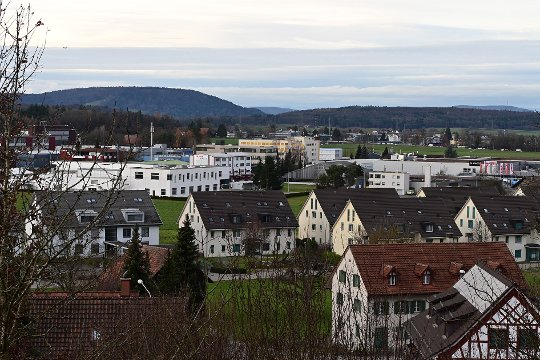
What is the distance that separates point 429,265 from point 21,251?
1921 centimetres

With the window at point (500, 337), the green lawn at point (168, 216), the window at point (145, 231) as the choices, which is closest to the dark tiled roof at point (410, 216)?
the green lawn at point (168, 216)

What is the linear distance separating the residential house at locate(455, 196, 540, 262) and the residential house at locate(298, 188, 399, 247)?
3554mm

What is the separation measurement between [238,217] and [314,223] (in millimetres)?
5147

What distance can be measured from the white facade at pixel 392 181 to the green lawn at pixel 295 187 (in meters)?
5.15

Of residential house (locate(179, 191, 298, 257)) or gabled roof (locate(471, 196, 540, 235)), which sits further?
gabled roof (locate(471, 196, 540, 235))

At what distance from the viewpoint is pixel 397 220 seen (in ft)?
140

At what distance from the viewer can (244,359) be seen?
1145 cm

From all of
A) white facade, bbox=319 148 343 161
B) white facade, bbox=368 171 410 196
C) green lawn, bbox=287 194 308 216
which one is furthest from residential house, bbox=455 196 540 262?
white facade, bbox=319 148 343 161

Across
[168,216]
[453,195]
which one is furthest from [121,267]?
[168,216]

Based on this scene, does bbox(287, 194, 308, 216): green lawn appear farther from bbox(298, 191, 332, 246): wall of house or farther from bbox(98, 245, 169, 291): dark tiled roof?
bbox(98, 245, 169, 291): dark tiled roof

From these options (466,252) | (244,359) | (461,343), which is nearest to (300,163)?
(466,252)

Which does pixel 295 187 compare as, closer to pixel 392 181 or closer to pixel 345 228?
pixel 392 181

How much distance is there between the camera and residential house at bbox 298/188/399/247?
150 feet

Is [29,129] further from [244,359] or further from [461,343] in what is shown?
[461,343]
